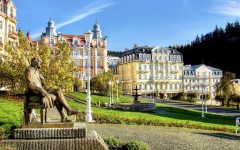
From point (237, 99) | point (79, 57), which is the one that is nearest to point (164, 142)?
point (237, 99)

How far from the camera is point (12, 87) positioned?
1321 inches

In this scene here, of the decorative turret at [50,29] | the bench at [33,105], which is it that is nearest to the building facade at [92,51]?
the decorative turret at [50,29]

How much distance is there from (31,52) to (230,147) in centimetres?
2516

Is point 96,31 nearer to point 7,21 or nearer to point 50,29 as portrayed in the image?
point 50,29

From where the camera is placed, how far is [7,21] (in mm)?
47562

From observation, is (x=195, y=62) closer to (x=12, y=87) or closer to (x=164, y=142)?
(x=12, y=87)

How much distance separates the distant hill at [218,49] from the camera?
134m

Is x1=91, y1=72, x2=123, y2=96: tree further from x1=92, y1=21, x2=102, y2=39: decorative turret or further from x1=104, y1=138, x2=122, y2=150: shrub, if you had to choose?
x1=104, y1=138, x2=122, y2=150: shrub

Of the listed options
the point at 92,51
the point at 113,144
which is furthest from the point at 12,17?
the point at 113,144

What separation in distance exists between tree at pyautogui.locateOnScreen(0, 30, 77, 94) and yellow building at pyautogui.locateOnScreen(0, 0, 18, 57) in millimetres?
11180

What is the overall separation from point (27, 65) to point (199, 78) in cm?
7668

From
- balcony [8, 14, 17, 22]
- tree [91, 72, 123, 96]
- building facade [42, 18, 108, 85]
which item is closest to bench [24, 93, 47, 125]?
balcony [8, 14, 17, 22]

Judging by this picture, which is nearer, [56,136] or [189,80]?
[56,136]

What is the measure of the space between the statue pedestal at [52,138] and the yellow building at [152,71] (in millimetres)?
83623
